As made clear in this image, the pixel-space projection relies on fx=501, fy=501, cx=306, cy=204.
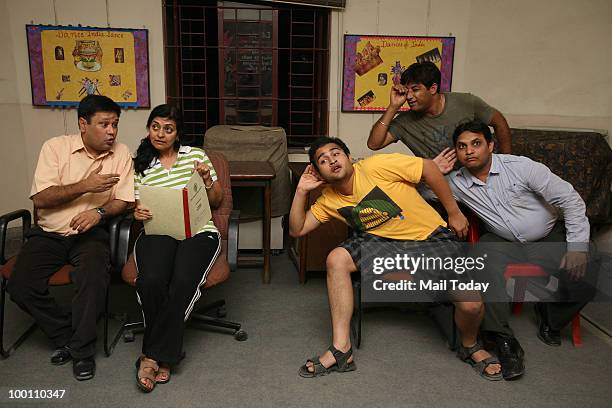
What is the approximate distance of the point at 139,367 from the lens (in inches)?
90.0

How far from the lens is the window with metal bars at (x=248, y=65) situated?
426 centimetres

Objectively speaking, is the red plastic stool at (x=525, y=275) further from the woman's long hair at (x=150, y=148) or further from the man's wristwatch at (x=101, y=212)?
the man's wristwatch at (x=101, y=212)

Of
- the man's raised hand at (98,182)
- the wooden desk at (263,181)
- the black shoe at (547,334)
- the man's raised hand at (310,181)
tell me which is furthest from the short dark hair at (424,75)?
the man's raised hand at (98,182)

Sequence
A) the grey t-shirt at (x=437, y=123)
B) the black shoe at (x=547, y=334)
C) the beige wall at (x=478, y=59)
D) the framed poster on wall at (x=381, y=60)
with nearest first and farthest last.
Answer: the black shoe at (x=547, y=334) < the grey t-shirt at (x=437, y=123) < the beige wall at (x=478, y=59) < the framed poster on wall at (x=381, y=60)

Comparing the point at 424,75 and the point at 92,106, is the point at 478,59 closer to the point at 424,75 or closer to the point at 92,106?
the point at 424,75

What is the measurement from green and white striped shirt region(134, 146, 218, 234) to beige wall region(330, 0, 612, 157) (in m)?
2.04

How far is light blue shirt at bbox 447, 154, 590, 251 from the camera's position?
8.11 ft

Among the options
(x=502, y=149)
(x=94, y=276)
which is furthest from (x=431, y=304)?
(x=94, y=276)

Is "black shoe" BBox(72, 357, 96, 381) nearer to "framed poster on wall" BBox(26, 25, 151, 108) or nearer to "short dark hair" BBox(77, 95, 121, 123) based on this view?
"short dark hair" BBox(77, 95, 121, 123)

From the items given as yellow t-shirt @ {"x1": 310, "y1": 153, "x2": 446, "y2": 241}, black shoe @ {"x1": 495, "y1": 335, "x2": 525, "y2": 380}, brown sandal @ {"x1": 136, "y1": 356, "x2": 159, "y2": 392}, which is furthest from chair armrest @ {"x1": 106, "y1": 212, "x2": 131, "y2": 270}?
black shoe @ {"x1": 495, "y1": 335, "x2": 525, "y2": 380}

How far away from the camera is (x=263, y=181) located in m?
3.32

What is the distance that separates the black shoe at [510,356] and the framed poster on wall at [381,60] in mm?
2505

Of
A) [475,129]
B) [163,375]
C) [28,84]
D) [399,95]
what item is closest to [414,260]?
[475,129]

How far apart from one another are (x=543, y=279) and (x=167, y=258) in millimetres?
1937
